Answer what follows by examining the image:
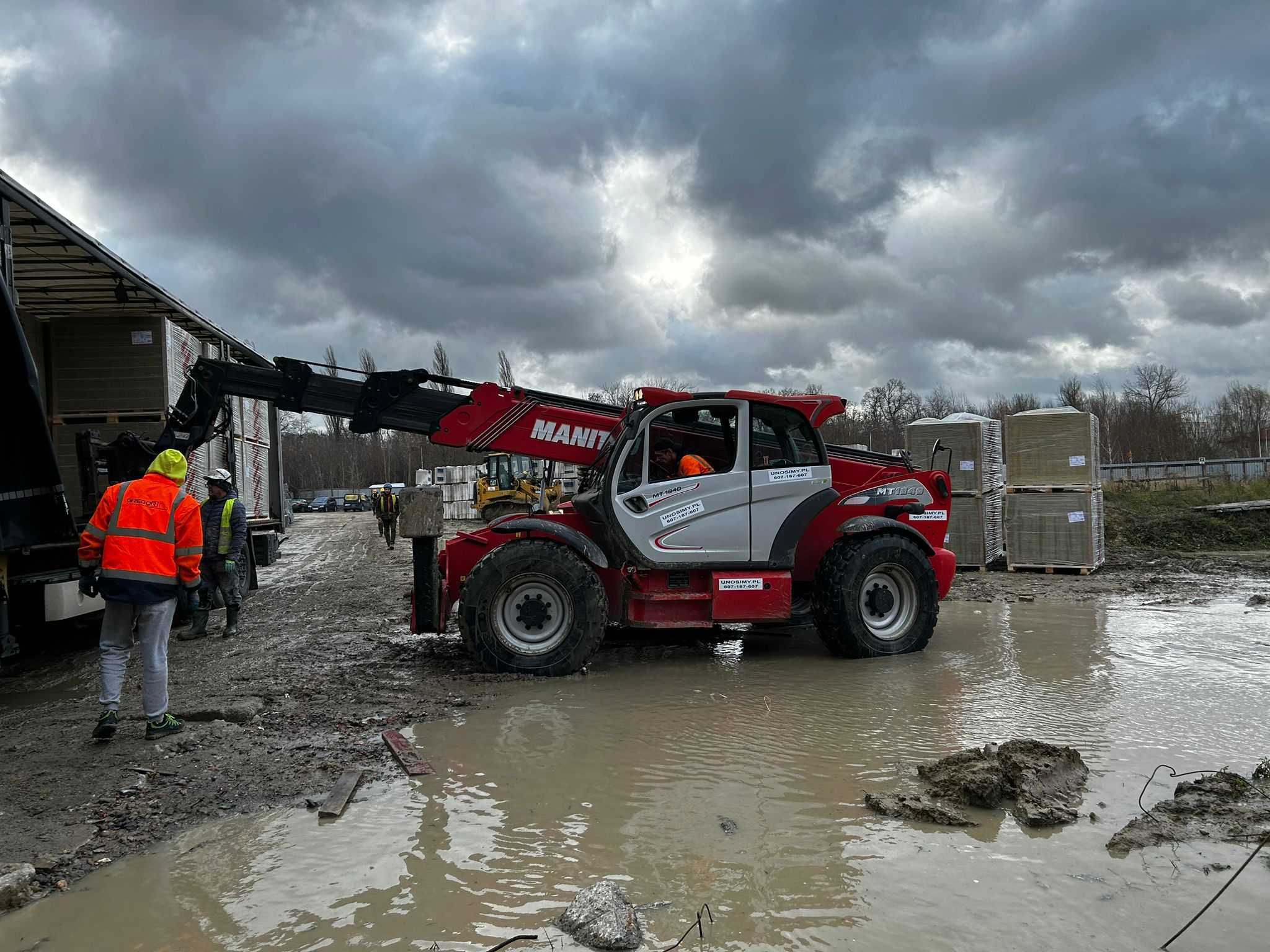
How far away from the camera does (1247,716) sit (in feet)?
18.0

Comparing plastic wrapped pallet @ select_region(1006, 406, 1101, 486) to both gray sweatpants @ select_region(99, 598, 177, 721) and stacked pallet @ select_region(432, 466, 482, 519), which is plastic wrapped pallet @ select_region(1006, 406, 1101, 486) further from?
stacked pallet @ select_region(432, 466, 482, 519)

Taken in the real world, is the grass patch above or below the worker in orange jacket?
below

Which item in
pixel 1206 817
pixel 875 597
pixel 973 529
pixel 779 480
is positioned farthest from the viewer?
pixel 973 529

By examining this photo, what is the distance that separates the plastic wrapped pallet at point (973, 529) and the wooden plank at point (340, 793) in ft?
37.9

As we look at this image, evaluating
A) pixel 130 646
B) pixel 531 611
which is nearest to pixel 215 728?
pixel 130 646

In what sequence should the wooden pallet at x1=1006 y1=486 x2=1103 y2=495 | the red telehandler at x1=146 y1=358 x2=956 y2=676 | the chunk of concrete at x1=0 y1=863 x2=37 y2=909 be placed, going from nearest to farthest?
1. the chunk of concrete at x1=0 y1=863 x2=37 y2=909
2. the red telehandler at x1=146 y1=358 x2=956 y2=676
3. the wooden pallet at x1=1006 y1=486 x2=1103 y2=495

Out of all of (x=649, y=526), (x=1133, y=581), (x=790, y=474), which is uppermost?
(x=790, y=474)

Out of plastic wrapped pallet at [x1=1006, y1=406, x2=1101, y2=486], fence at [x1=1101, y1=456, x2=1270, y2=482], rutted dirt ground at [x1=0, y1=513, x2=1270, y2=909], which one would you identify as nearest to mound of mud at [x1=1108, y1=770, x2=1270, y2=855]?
rutted dirt ground at [x1=0, y1=513, x2=1270, y2=909]

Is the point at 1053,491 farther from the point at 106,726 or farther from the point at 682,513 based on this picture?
the point at 106,726

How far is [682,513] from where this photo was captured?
23.7 ft

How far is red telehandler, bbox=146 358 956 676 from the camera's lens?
23.0 feet

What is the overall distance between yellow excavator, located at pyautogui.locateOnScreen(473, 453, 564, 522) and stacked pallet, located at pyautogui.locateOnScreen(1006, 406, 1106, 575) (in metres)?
15.8

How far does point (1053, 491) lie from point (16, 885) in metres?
13.7

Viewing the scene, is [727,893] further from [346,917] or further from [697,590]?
[697,590]
